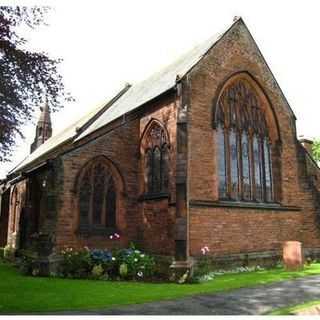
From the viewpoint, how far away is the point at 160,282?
12.6 m

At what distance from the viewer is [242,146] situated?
1719cm

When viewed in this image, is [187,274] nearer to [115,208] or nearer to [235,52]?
[115,208]

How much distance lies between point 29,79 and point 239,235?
10125mm

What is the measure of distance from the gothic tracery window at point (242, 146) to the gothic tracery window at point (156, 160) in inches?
89.6

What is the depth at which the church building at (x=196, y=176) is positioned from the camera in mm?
14555

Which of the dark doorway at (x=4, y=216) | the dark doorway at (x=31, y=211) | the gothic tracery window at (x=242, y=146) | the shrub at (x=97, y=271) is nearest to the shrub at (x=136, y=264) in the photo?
the shrub at (x=97, y=271)

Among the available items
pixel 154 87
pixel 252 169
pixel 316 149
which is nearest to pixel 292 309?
pixel 252 169

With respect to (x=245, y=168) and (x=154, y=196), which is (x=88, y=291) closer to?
(x=154, y=196)

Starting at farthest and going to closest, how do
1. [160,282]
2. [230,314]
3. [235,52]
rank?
[235,52] < [160,282] < [230,314]

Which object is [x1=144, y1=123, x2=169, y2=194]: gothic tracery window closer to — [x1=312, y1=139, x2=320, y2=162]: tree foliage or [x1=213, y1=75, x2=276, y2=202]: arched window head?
[x1=213, y1=75, x2=276, y2=202]: arched window head

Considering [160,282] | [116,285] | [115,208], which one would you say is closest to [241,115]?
[115,208]

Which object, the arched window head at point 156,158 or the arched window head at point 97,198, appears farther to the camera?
the arched window head at point 156,158

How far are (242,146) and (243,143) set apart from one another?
181mm

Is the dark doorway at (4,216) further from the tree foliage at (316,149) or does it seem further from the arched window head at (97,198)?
the tree foliage at (316,149)
